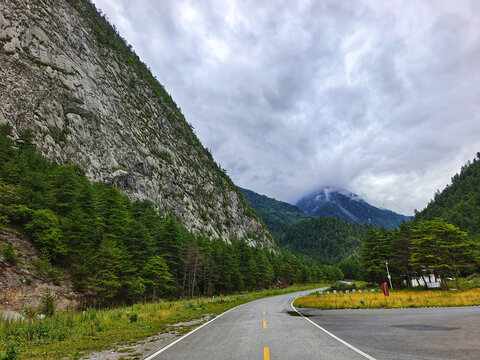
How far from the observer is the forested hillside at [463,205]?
325 ft

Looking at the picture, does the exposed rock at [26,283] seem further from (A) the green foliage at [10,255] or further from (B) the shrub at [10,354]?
(B) the shrub at [10,354]

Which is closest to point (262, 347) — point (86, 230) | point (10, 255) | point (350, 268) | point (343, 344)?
point (343, 344)

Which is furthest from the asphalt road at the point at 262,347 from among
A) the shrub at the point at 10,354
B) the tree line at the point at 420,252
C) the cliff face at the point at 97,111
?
the cliff face at the point at 97,111

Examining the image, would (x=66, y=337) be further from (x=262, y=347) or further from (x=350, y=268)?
(x=350, y=268)

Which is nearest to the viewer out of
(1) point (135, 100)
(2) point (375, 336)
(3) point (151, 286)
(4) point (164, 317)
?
(2) point (375, 336)

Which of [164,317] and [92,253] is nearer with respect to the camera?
[164,317]

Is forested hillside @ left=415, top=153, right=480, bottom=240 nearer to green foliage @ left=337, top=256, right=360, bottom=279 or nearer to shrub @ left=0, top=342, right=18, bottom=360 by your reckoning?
green foliage @ left=337, top=256, right=360, bottom=279

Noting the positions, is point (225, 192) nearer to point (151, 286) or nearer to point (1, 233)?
point (151, 286)

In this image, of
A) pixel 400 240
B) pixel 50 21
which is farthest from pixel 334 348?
pixel 50 21

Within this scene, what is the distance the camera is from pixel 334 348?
24.4 ft

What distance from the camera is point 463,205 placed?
11556 cm

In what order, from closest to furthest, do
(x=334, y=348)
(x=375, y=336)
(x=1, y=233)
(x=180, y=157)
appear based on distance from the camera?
(x=334, y=348), (x=375, y=336), (x=1, y=233), (x=180, y=157)

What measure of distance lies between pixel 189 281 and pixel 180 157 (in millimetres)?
53984

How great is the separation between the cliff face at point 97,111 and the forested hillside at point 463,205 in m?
88.7
